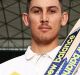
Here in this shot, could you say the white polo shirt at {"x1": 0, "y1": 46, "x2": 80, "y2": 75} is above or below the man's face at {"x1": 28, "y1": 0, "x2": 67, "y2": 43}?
below

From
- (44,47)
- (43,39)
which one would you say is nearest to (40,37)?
(43,39)

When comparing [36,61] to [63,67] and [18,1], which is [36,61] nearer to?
[63,67]

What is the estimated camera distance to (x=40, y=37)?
2.58m

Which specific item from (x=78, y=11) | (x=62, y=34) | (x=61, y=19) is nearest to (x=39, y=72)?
(x=61, y=19)

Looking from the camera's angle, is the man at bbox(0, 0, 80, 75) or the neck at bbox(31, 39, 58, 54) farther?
the neck at bbox(31, 39, 58, 54)

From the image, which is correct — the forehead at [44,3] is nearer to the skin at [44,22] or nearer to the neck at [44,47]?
the skin at [44,22]

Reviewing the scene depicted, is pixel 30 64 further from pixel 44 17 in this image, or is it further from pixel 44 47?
pixel 44 17

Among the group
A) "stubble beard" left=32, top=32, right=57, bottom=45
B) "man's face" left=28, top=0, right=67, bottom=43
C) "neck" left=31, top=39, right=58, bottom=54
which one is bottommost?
"neck" left=31, top=39, right=58, bottom=54

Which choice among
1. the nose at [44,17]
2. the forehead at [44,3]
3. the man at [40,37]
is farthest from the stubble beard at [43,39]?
the forehead at [44,3]

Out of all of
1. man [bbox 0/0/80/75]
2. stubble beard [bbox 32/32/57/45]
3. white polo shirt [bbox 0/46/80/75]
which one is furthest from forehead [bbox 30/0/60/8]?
white polo shirt [bbox 0/46/80/75]

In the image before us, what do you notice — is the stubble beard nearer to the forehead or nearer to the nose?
the nose

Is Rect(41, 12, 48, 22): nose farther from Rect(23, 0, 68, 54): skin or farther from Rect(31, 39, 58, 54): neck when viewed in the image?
Rect(31, 39, 58, 54): neck

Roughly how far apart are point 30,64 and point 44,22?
1.29 ft

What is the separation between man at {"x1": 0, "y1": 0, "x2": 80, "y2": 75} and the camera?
8.36ft
